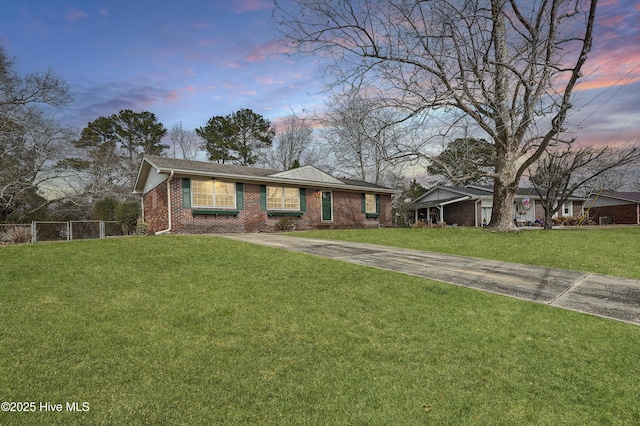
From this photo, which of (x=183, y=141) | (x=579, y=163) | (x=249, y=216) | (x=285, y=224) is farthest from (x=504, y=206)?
(x=183, y=141)

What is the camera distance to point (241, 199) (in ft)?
54.0

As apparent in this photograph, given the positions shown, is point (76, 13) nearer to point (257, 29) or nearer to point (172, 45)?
point (172, 45)

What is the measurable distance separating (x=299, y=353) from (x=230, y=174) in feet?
44.7

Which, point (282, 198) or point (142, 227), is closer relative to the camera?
point (142, 227)

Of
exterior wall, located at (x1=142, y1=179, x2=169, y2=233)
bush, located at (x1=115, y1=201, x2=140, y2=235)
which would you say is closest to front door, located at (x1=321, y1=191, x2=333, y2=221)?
exterior wall, located at (x1=142, y1=179, x2=169, y2=233)

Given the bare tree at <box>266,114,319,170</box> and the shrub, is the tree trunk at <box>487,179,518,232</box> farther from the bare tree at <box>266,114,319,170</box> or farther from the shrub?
the bare tree at <box>266,114,319,170</box>

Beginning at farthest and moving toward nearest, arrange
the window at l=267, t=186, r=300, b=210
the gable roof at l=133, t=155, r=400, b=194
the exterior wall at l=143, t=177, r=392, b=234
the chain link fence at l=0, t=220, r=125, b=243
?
the window at l=267, t=186, r=300, b=210 → the gable roof at l=133, t=155, r=400, b=194 → the exterior wall at l=143, t=177, r=392, b=234 → the chain link fence at l=0, t=220, r=125, b=243

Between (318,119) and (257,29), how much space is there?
9.82 feet

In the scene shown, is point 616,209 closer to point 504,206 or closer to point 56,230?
point 504,206

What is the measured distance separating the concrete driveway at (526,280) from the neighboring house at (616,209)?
30157 mm

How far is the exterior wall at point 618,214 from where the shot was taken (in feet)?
99.7

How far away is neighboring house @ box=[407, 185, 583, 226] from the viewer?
26.8 metres

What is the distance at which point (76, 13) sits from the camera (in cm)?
1080

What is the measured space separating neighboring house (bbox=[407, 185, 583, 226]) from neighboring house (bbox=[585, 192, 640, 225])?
10.2 ft
